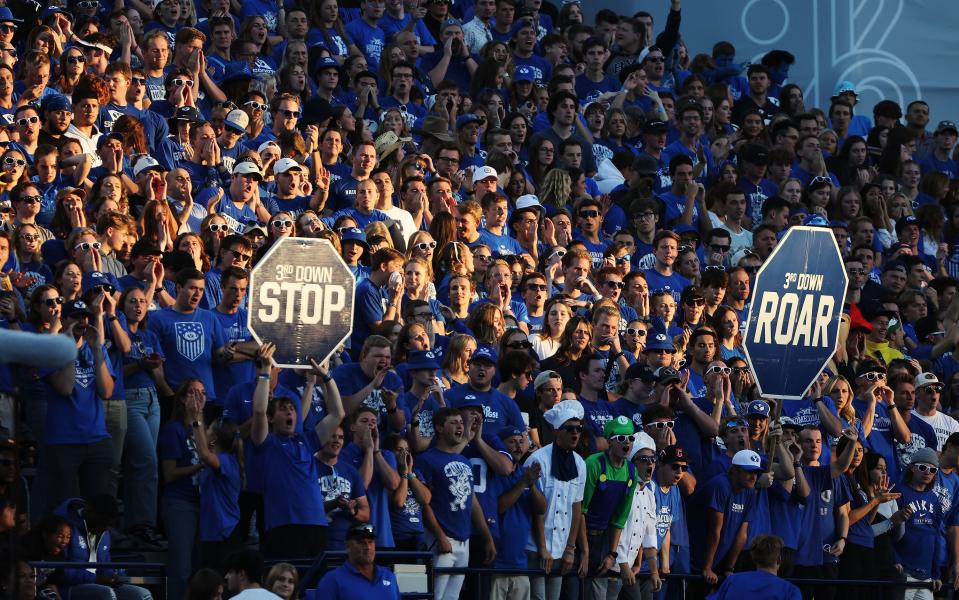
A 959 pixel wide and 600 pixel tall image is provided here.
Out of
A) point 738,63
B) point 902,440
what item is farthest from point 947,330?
point 738,63

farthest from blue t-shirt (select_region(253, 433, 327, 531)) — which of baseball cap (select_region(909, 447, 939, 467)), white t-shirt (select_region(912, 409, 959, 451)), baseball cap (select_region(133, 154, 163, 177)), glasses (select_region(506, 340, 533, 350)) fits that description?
white t-shirt (select_region(912, 409, 959, 451))

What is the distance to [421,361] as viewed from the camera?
412 inches

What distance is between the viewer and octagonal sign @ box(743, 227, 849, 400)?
30.4ft

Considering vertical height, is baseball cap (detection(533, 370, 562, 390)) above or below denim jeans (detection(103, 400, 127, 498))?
above

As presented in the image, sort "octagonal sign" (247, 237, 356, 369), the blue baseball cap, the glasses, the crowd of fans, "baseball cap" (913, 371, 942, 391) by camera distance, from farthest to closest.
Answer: "baseball cap" (913, 371, 942, 391) → the glasses → the blue baseball cap → the crowd of fans → "octagonal sign" (247, 237, 356, 369)

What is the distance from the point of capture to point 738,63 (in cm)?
2311

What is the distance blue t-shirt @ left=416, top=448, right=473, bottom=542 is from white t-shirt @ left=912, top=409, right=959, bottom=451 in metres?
5.37

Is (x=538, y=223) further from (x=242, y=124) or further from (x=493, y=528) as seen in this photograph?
(x=493, y=528)

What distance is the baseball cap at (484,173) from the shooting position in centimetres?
1421

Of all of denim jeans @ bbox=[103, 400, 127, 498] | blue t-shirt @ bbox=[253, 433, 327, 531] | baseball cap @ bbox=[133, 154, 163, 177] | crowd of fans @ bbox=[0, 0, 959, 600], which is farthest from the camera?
→ baseball cap @ bbox=[133, 154, 163, 177]

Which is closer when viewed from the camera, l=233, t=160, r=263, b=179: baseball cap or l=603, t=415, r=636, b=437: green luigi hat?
l=603, t=415, r=636, b=437: green luigi hat

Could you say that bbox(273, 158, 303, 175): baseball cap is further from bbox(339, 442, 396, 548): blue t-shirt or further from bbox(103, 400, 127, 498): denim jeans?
bbox(339, 442, 396, 548): blue t-shirt

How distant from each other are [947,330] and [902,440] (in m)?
2.62

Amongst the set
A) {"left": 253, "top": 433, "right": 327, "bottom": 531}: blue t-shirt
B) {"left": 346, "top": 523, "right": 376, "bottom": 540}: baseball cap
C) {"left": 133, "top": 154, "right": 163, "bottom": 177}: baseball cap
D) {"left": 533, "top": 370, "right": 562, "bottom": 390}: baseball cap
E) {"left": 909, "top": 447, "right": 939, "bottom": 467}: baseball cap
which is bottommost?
{"left": 346, "top": 523, "right": 376, "bottom": 540}: baseball cap
